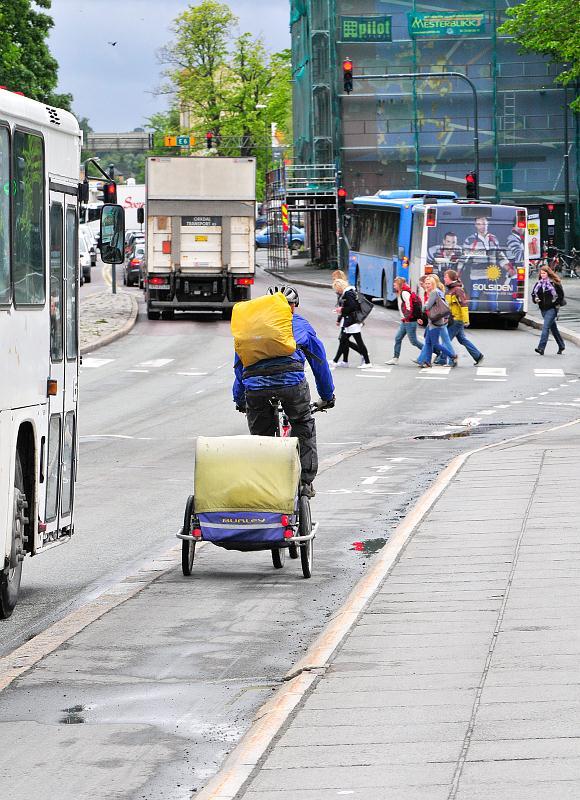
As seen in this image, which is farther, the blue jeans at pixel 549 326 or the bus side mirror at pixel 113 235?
the blue jeans at pixel 549 326

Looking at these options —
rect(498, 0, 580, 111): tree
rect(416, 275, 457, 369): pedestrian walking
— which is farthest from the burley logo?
rect(416, 275, 457, 369): pedestrian walking

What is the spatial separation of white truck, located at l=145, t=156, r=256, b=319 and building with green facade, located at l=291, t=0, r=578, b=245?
2971cm

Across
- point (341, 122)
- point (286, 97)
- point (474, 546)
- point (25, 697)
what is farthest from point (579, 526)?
point (286, 97)

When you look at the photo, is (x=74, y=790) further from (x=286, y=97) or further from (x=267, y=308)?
(x=286, y=97)

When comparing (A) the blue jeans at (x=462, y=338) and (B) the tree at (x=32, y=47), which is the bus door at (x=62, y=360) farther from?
(B) the tree at (x=32, y=47)

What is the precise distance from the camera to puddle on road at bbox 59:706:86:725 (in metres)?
7.02

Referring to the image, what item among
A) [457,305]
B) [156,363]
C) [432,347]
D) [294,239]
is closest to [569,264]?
[457,305]

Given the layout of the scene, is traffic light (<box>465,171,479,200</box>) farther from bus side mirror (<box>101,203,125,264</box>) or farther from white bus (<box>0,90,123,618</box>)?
white bus (<box>0,90,123,618</box>)

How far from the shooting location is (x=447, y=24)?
232 feet

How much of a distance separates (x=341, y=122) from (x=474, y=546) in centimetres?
6363

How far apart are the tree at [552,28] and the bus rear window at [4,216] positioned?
57.0m

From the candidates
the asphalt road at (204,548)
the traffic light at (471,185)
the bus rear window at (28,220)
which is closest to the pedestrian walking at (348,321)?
the asphalt road at (204,548)

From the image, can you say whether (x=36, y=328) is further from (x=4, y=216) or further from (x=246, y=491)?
(x=246, y=491)

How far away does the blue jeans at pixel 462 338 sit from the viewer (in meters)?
32.1
